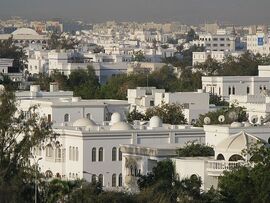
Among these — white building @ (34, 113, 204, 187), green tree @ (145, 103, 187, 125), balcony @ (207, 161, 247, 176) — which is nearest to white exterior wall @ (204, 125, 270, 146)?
white building @ (34, 113, 204, 187)

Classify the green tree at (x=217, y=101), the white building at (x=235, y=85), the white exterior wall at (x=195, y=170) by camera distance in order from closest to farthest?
the white exterior wall at (x=195, y=170), the green tree at (x=217, y=101), the white building at (x=235, y=85)

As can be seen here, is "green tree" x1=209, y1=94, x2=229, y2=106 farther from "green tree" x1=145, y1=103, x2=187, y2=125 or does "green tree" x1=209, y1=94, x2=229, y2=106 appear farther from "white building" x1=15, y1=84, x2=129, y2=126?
"white building" x1=15, y1=84, x2=129, y2=126

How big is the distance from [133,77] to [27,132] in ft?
159

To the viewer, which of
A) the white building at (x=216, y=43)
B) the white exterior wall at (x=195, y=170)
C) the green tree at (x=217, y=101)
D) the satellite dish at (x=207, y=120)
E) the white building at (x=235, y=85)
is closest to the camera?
the white exterior wall at (x=195, y=170)

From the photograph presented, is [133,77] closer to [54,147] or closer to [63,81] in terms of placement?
[63,81]

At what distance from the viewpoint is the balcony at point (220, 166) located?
4034cm

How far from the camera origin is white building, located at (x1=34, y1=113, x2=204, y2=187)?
48.9 meters

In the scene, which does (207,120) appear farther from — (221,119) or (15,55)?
(15,55)

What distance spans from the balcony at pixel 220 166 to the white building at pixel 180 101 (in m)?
19.9

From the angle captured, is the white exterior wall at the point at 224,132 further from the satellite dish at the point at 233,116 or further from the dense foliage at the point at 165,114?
the dense foliage at the point at 165,114

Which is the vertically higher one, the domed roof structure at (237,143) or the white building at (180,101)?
the white building at (180,101)

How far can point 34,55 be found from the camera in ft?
427

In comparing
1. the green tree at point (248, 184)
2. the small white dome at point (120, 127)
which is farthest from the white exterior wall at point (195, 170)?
the small white dome at point (120, 127)

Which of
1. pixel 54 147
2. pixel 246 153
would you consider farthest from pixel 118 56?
pixel 246 153
